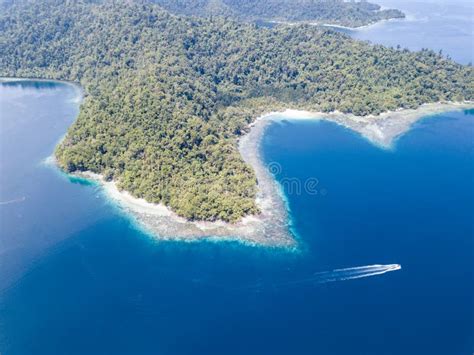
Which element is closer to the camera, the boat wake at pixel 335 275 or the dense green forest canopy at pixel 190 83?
the boat wake at pixel 335 275

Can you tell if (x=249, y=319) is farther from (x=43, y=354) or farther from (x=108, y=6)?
(x=108, y=6)

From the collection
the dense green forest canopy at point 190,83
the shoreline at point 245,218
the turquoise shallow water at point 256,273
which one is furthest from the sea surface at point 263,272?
the dense green forest canopy at point 190,83

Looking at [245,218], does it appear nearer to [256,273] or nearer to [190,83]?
[256,273]

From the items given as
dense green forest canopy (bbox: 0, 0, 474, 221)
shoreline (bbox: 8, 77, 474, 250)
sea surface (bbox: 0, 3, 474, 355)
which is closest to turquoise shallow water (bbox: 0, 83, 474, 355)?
sea surface (bbox: 0, 3, 474, 355)

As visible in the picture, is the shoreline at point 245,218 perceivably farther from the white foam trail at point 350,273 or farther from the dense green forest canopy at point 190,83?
the white foam trail at point 350,273

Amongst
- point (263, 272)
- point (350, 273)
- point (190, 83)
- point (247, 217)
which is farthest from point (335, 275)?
point (190, 83)

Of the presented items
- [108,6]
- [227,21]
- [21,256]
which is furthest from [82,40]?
[21,256]

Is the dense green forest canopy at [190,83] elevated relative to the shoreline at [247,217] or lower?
elevated
